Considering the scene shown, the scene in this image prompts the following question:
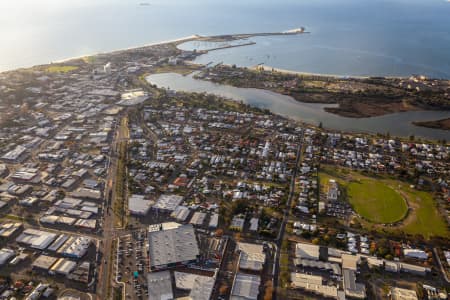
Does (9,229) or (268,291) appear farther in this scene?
(9,229)

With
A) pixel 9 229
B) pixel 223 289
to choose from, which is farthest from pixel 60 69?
pixel 223 289

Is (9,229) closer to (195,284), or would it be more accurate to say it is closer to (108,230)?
(108,230)

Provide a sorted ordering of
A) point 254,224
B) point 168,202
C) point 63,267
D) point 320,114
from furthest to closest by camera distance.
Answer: point 320,114 < point 168,202 < point 254,224 < point 63,267

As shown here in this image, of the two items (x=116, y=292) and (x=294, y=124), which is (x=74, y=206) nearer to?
(x=116, y=292)

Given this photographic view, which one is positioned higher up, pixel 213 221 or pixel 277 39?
pixel 277 39

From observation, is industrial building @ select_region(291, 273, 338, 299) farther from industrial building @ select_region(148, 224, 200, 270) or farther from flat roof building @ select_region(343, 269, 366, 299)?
industrial building @ select_region(148, 224, 200, 270)

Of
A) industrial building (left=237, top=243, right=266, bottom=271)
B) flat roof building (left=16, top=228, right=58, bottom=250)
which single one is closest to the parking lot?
flat roof building (left=16, top=228, right=58, bottom=250)

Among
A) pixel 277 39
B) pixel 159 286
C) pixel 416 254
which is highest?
pixel 277 39

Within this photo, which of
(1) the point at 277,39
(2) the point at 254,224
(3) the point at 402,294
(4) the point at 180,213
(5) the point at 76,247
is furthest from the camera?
(1) the point at 277,39

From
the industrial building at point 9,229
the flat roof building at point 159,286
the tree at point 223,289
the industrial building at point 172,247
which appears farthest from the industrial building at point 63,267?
the tree at point 223,289
